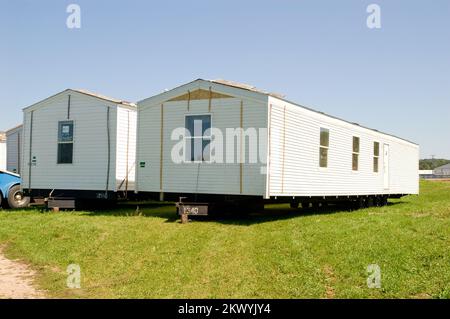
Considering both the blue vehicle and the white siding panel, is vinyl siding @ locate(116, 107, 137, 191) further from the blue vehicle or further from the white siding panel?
the blue vehicle

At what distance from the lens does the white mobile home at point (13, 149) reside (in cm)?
2547

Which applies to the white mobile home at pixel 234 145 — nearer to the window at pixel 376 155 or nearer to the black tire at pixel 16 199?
the window at pixel 376 155

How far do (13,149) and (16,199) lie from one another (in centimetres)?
762

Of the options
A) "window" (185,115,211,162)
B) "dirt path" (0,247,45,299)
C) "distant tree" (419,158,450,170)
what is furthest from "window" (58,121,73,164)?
"distant tree" (419,158,450,170)

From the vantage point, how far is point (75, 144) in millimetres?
17781

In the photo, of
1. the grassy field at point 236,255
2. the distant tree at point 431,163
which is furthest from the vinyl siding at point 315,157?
the distant tree at point 431,163

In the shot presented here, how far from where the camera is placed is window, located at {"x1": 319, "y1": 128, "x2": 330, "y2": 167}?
1689 cm

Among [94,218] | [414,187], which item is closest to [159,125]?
[94,218]

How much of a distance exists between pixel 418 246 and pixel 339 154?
806 cm

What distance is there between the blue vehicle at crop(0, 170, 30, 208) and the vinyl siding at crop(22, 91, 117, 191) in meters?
1.21

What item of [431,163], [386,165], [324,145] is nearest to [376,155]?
[386,165]

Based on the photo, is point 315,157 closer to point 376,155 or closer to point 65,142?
point 376,155

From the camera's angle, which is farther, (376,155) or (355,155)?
(376,155)

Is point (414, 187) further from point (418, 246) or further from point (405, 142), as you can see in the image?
point (418, 246)
